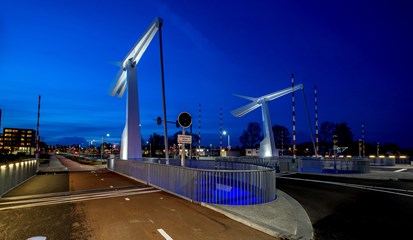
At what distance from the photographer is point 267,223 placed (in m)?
7.17

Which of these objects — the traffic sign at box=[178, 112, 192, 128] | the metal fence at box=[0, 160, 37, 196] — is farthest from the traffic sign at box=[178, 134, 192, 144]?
the metal fence at box=[0, 160, 37, 196]

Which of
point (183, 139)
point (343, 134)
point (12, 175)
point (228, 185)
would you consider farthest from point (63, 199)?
point (343, 134)

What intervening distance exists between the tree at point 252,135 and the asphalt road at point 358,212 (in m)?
92.3

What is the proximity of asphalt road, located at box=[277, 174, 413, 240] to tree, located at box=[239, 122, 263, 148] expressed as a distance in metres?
92.3

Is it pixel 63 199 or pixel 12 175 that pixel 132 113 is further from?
pixel 63 199

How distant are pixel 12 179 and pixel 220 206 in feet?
37.5

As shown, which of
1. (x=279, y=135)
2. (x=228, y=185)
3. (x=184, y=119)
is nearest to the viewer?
(x=228, y=185)

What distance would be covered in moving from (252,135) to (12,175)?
9546 cm

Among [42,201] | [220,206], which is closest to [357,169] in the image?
[220,206]

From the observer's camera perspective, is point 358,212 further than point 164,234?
Yes

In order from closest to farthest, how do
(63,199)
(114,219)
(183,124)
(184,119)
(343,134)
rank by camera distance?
(114,219) → (63,199) → (183,124) → (184,119) → (343,134)

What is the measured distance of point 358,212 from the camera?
905 centimetres

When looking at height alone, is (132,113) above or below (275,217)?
above

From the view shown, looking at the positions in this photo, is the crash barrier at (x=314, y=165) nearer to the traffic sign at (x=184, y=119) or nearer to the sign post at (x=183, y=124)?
the sign post at (x=183, y=124)
